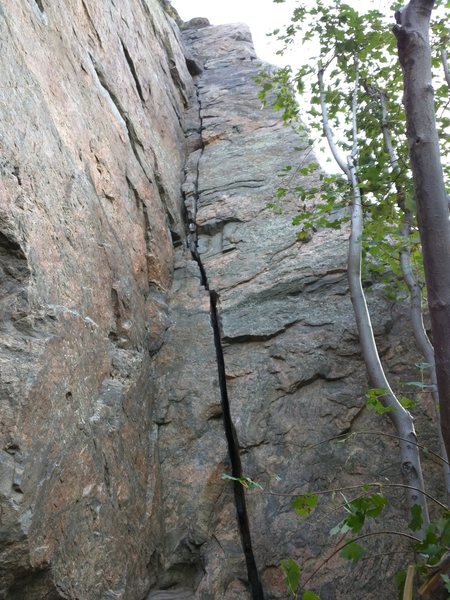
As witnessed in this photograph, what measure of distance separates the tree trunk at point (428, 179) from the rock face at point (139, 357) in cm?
284

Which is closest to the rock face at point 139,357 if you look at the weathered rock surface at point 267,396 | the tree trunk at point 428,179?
the weathered rock surface at point 267,396

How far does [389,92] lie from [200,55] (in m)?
10.3

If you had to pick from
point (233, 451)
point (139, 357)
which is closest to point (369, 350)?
point (233, 451)

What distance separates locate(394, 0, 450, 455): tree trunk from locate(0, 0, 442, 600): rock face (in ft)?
9.31

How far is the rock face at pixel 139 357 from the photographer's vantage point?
4.88 metres

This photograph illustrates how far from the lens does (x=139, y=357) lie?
22.6ft

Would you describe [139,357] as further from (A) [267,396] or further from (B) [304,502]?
(B) [304,502]

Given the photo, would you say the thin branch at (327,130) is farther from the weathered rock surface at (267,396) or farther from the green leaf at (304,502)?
the green leaf at (304,502)

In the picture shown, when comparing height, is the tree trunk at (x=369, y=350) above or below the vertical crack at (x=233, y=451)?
above

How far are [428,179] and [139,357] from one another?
4144 millimetres

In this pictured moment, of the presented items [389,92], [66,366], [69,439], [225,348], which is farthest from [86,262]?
[389,92]

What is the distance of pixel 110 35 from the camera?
31.6 feet

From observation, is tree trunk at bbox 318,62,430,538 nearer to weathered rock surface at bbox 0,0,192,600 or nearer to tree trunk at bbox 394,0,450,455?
tree trunk at bbox 394,0,450,455

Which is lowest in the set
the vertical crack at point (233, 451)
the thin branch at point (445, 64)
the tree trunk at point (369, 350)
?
the vertical crack at point (233, 451)
